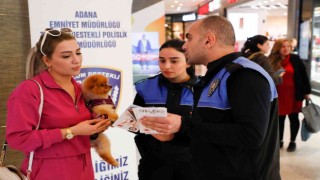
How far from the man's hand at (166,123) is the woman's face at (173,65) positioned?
59cm

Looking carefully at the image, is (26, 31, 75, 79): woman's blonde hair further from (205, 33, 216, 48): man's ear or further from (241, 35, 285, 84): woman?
(241, 35, 285, 84): woman

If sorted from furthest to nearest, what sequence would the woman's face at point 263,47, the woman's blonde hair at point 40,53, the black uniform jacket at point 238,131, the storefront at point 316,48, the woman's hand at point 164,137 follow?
1. the storefront at point 316,48
2. the woman's face at point 263,47
3. the woman's hand at point 164,137
4. the woman's blonde hair at point 40,53
5. the black uniform jacket at point 238,131

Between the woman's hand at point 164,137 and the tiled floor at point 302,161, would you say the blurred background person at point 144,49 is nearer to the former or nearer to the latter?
the woman's hand at point 164,137

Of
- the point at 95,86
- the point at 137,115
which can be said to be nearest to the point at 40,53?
the point at 95,86

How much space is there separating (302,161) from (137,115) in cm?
349

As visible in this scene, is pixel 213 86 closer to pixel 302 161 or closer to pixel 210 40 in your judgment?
pixel 210 40

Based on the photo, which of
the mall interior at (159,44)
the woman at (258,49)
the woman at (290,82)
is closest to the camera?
the mall interior at (159,44)

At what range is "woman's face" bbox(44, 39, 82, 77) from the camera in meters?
1.64

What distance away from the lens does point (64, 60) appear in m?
1.64

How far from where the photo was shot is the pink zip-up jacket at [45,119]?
58.4 inches

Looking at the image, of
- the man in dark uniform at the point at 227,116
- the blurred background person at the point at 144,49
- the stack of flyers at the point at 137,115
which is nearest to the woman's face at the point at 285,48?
the blurred background person at the point at 144,49

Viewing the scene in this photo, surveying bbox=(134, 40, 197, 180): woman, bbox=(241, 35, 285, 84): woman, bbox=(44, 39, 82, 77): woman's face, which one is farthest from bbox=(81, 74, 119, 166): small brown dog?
bbox=(241, 35, 285, 84): woman

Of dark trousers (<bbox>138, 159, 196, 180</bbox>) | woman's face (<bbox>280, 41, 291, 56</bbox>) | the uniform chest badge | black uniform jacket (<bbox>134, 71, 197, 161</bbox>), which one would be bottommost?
dark trousers (<bbox>138, 159, 196, 180</bbox>)

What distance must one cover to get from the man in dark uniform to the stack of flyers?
0.11ft
